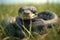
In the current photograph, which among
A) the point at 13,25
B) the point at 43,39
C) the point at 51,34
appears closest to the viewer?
the point at 51,34

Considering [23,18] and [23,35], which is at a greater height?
[23,18]

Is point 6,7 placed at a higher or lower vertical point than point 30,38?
higher

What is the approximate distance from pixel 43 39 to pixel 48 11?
259 centimetres

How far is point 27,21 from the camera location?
507cm

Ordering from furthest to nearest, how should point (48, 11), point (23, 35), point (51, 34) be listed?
point (48, 11), point (23, 35), point (51, 34)

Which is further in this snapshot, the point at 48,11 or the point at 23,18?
the point at 48,11

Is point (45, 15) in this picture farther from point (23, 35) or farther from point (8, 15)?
point (23, 35)

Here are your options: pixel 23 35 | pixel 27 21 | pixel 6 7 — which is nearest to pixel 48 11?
pixel 6 7

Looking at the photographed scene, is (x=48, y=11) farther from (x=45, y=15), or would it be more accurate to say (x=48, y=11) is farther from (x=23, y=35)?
(x=23, y=35)

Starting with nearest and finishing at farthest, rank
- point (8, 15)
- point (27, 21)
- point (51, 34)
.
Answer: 1. point (51, 34)
2. point (27, 21)
3. point (8, 15)

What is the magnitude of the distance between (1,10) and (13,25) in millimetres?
806

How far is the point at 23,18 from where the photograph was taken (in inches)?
193

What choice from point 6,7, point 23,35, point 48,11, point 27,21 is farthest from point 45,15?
point 23,35

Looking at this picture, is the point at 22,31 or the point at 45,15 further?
the point at 45,15
